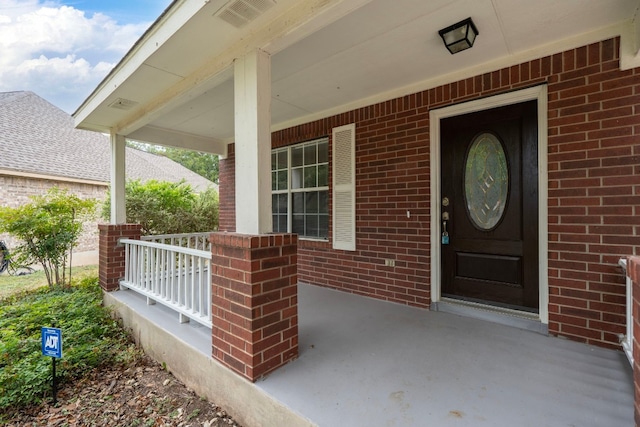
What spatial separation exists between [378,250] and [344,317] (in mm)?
973

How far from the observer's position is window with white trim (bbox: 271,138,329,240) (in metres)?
4.18

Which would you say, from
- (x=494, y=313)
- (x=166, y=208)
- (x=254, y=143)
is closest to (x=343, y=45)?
(x=254, y=143)

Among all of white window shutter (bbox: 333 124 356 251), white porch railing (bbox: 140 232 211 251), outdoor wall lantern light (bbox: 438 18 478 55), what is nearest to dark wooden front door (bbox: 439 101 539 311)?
outdoor wall lantern light (bbox: 438 18 478 55)

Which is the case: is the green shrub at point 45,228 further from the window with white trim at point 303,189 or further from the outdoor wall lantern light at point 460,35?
the outdoor wall lantern light at point 460,35

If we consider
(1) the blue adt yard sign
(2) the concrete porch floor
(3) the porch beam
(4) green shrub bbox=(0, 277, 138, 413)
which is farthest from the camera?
(4) green shrub bbox=(0, 277, 138, 413)

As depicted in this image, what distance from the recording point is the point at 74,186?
9.45 m

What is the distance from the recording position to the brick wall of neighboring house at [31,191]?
7848mm

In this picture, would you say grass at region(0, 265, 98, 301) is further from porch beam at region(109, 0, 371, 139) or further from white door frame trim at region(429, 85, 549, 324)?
white door frame trim at region(429, 85, 549, 324)

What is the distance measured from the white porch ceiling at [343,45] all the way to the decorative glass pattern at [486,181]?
2.43 feet

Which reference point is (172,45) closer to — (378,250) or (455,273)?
(378,250)

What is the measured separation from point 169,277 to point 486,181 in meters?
3.47

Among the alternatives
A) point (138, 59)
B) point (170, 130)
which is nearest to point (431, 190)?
point (138, 59)

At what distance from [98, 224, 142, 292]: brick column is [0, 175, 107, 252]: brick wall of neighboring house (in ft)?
12.9

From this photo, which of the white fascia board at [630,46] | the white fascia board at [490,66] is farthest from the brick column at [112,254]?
the white fascia board at [630,46]
